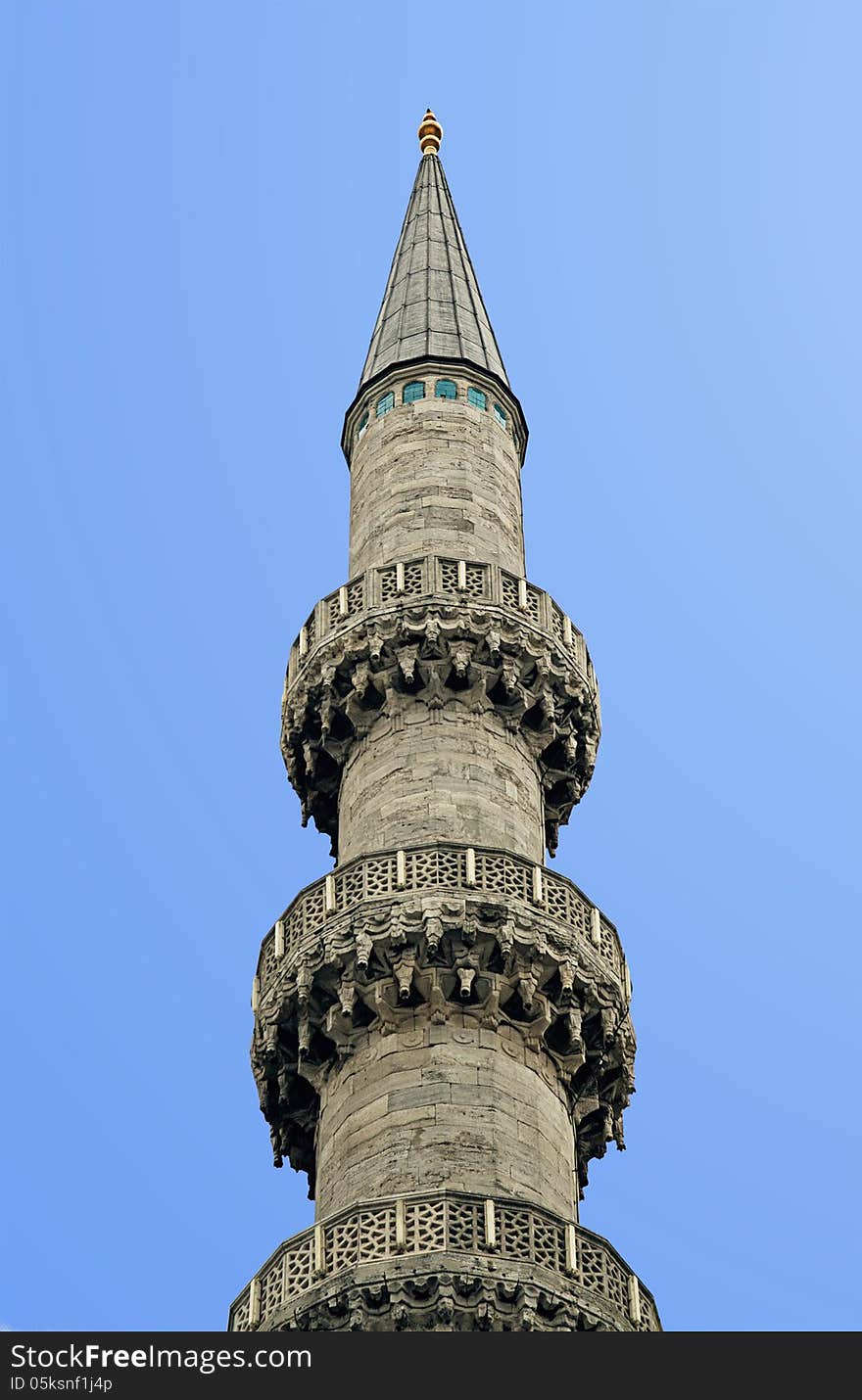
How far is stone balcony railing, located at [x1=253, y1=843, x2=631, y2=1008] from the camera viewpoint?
30.7 m

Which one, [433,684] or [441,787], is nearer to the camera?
[441,787]

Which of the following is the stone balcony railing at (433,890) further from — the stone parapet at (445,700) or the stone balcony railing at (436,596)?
the stone balcony railing at (436,596)

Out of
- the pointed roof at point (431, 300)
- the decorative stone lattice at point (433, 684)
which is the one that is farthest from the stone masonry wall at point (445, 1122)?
the pointed roof at point (431, 300)

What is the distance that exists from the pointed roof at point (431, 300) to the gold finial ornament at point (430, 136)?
1.68 m

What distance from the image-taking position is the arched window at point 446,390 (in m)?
40.8

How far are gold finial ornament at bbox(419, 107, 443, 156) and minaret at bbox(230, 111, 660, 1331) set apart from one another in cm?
1198

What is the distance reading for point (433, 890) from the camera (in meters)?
30.4

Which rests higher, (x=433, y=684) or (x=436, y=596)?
(x=436, y=596)

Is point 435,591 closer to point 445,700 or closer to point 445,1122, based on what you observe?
point 445,700

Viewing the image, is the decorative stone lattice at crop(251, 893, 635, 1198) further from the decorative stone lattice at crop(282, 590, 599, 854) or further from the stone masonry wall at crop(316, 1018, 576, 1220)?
the decorative stone lattice at crop(282, 590, 599, 854)

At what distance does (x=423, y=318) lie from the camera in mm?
42969

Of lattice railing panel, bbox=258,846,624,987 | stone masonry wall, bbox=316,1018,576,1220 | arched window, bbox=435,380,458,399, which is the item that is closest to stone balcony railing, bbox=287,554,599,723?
lattice railing panel, bbox=258,846,624,987

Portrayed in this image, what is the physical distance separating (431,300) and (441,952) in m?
17.6

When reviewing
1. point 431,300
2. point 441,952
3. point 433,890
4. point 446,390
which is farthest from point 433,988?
point 431,300
